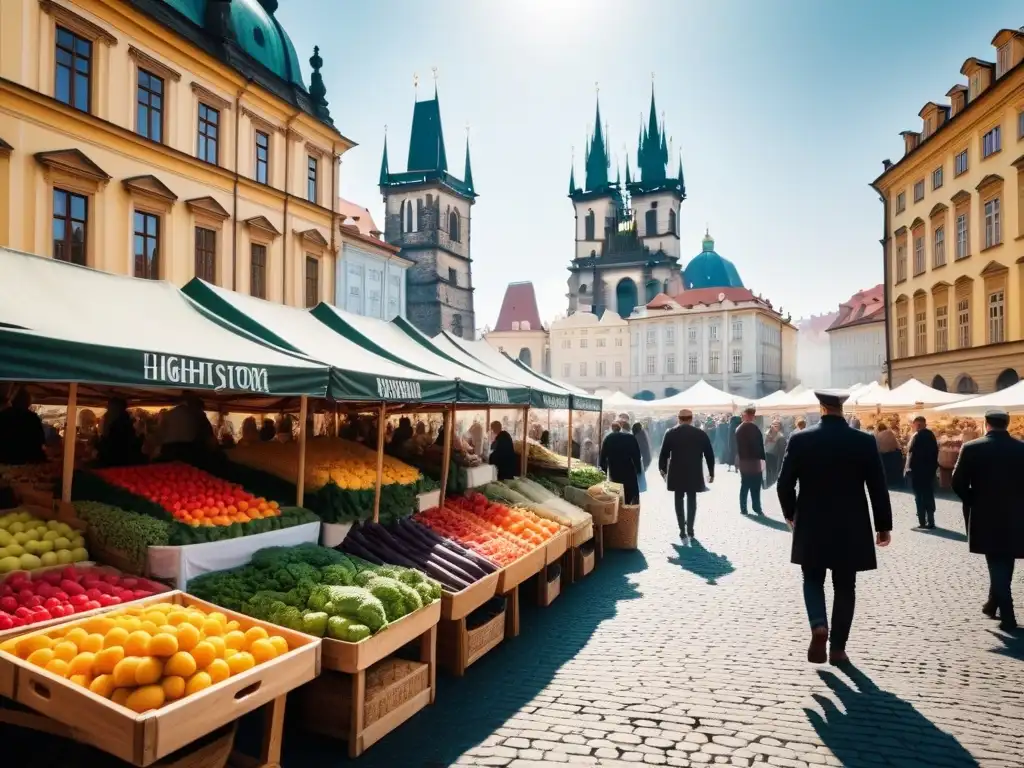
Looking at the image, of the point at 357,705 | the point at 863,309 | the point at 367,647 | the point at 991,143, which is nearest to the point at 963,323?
the point at 991,143

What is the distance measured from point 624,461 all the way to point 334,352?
5741 millimetres

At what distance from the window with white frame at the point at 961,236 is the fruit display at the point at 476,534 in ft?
94.4

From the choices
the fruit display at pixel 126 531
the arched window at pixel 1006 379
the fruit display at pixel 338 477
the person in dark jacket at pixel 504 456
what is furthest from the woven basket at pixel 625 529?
the arched window at pixel 1006 379

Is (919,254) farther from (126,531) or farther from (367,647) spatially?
(126,531)

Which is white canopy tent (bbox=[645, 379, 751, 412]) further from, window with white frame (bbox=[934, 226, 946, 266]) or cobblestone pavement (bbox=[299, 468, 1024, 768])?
cobblestone pavement (bbox=[299, 468, 1024, 768])

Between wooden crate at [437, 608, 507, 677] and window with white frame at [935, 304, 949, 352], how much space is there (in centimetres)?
3144

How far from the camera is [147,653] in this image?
3395 mm

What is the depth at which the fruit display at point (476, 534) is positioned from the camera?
268 inches

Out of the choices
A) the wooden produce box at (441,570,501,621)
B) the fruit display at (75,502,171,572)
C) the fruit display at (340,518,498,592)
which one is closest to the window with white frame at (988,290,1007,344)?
the fruit display at (340,518,498,592)

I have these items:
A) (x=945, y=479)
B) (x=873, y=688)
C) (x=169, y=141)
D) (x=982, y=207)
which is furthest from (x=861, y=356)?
(x=873, y=688)

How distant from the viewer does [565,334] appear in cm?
8056

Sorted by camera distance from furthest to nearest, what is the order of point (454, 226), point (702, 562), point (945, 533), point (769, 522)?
point (454, 226)
point (769, 522)
point (945, 533)
point (702, 562)

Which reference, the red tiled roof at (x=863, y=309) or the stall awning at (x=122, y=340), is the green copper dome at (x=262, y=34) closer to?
the stall awning at (x=122, y=340)

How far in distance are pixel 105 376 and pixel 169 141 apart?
61.1 ft
